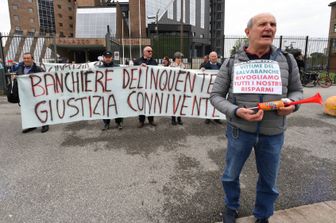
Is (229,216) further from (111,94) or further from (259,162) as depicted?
(111,94)

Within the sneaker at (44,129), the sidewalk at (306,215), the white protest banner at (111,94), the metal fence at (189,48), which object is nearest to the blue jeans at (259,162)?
the sidewalk at (306,215)

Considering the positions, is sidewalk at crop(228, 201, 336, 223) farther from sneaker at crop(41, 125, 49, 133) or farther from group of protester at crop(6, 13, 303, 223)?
sneaker at crop(41, 125, 49, 133)

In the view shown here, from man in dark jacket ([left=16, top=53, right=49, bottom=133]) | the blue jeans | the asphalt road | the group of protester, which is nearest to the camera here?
the group of protester

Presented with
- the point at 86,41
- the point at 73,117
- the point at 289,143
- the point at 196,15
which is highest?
the point at 196,15

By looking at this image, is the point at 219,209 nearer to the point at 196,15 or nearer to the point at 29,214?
the point at 29,214

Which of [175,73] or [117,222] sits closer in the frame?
[117,222]

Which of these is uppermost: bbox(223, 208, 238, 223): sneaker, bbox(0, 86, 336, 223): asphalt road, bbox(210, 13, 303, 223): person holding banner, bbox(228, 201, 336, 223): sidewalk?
bbox(210, 13, 303, 223): person holding banner

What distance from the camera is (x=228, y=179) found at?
238 cm

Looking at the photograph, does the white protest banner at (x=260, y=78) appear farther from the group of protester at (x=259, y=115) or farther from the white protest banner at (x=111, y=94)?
the white protest banner at (x=111, y=94)

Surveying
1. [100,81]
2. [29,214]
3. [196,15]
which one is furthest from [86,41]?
[196,15]

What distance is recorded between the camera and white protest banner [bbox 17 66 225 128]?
5.44 m

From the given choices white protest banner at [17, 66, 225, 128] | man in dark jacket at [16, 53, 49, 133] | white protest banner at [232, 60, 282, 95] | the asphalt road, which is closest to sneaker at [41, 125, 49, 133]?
man in dark jacket at [16, 53, 49, 133]

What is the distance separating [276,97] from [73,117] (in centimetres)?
465

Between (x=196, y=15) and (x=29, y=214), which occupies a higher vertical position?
(x=196, y=15)
